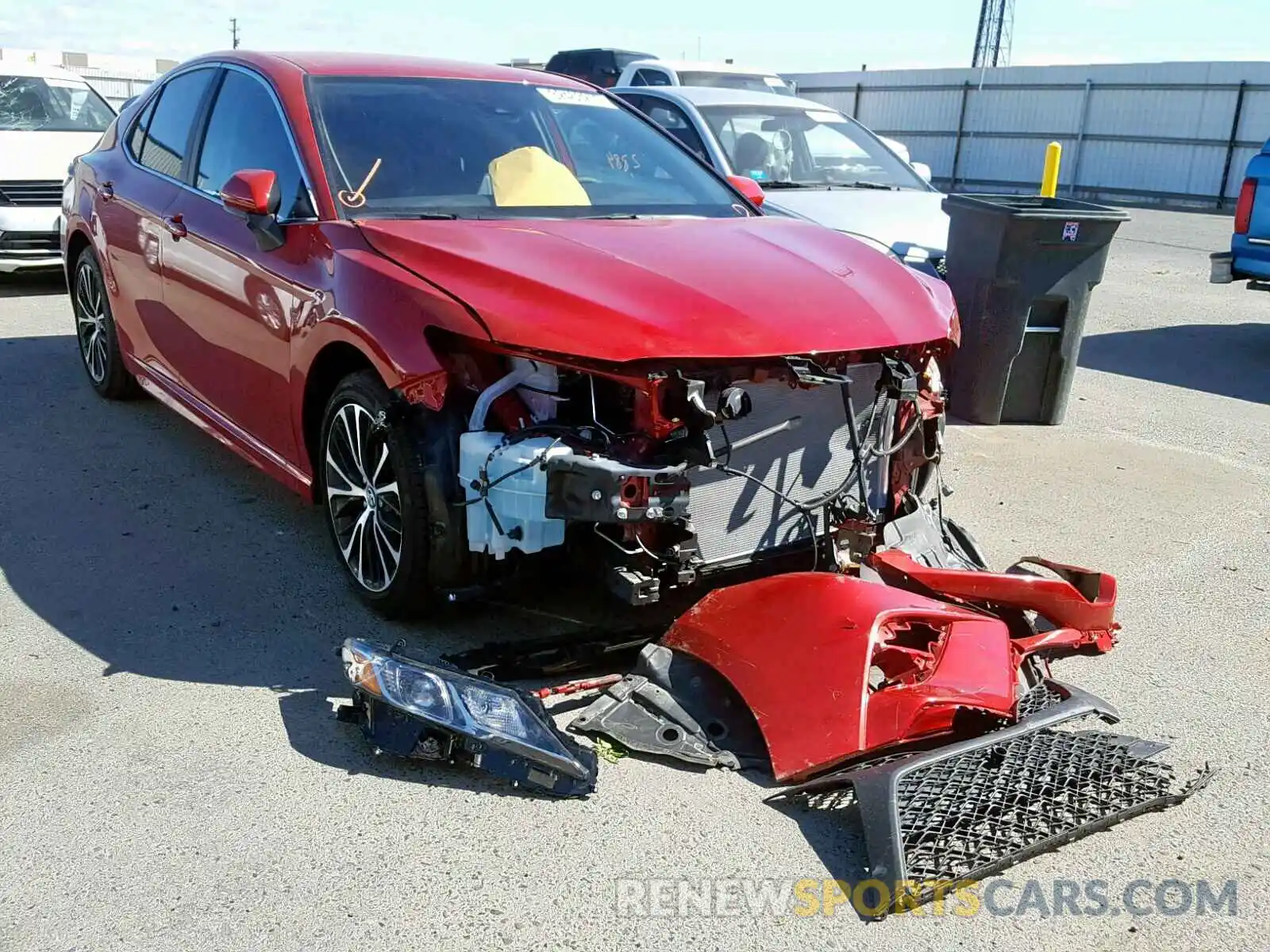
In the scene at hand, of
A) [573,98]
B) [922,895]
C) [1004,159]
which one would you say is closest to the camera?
[922,895]

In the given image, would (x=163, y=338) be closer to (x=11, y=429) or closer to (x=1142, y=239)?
(x=11, y=429)

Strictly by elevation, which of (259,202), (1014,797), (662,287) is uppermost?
(259,202)

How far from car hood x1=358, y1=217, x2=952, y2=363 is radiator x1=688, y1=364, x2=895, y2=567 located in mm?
208

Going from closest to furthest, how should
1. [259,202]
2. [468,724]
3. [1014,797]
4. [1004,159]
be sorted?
[1014,797]
[468,724]
[259,202]
[1004,159]

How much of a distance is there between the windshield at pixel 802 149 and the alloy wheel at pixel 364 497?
5.30 metres

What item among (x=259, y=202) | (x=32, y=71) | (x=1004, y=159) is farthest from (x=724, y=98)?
(x=1004, y=159)

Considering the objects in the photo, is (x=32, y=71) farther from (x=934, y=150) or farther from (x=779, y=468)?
(x=934, y=150)

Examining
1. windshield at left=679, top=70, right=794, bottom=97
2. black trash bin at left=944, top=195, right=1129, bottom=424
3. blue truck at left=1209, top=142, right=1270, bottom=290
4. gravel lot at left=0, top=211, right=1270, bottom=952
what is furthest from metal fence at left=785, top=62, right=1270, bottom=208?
gravel lot at left=0, top=211, right=1270, bottom=952

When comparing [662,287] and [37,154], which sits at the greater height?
[662,287]

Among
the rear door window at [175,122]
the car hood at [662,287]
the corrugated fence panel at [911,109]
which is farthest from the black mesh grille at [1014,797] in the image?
the corrugated fence panel at [911,109]

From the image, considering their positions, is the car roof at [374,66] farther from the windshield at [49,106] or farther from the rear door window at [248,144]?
the windshield at [49,106]

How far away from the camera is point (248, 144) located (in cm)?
482

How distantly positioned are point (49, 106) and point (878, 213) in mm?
7914

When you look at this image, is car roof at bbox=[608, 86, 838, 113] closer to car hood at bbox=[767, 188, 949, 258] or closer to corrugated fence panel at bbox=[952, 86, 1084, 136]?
car hood at bbox=[767, 188, 949, 258]
